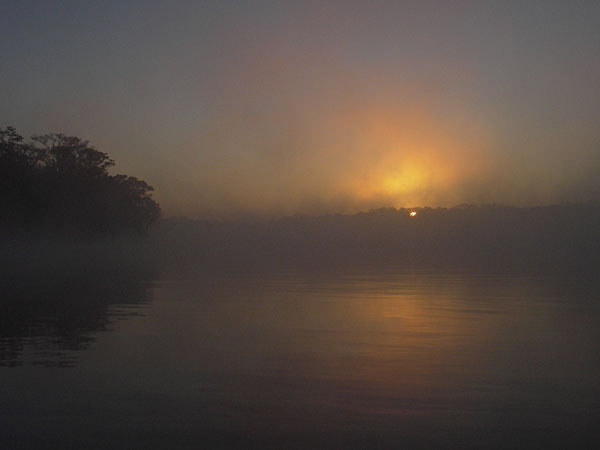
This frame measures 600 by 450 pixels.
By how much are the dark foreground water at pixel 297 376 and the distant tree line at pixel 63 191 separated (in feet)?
181

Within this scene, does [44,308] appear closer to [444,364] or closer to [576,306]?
[444,364]

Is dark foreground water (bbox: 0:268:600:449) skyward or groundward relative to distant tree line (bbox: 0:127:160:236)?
groundward

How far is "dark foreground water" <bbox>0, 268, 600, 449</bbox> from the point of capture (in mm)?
8344

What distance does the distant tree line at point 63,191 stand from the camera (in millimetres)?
73062

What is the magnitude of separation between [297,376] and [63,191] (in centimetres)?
7874

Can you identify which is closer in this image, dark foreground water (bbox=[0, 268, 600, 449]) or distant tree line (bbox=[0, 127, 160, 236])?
dark foreground water (bbox=[0, 268, 600, 449])

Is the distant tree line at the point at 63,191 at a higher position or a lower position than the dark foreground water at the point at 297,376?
higher

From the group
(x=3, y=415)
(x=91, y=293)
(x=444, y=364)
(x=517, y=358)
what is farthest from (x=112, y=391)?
(x=91, y=293)

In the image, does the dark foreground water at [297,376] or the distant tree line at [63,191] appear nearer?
the dark foreground water at [297,376]

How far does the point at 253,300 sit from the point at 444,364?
13.6 meters

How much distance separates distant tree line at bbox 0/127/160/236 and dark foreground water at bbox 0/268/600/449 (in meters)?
55.2

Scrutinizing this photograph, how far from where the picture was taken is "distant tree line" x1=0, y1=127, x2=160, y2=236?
73.1m

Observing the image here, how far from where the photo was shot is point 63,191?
274ft

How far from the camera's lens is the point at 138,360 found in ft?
42.7
